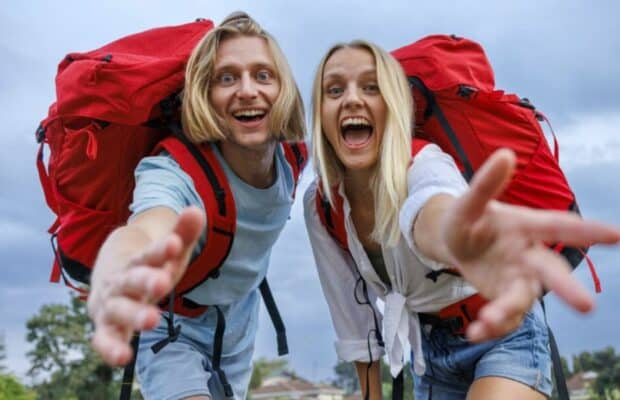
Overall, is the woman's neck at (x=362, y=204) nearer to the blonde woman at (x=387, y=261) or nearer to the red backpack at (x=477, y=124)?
the blonde woman at (x=387, y=261)

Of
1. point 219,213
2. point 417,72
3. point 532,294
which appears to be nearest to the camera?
point 532,294

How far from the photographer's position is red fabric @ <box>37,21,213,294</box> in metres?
3.88

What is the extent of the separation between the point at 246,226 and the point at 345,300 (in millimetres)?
671

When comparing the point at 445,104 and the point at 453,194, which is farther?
the point at 445,104

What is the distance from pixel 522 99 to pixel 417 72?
0.52 meters

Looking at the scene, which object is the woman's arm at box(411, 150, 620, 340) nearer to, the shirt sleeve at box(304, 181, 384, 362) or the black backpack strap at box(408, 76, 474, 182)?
the black backpack strap at box(408, 76, 474, 182)

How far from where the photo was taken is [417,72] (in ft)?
13.0

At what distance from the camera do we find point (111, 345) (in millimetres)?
1761

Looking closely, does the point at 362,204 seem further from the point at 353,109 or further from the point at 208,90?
the point at 208,90

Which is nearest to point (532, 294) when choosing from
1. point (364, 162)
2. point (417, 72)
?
point (364, 162)

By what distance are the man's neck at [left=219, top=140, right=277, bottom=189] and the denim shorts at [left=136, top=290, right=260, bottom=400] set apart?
0.71 m

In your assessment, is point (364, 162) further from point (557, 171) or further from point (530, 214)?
point (530, 214)

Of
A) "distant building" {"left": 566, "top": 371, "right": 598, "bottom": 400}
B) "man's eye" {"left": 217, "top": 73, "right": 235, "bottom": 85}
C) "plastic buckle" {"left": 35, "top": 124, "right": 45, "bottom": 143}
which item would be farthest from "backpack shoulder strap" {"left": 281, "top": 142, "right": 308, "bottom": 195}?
"distant building" {"left": 566, "top": 371, "right": 598, "bottom": 400}

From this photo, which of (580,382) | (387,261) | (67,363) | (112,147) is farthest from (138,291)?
(580,382)
